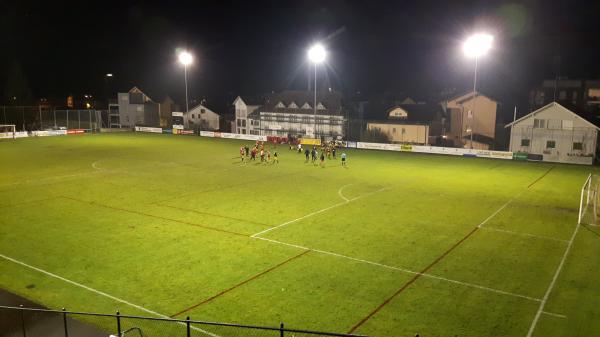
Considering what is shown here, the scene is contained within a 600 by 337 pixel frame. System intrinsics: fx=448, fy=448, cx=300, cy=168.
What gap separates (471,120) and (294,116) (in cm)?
2538

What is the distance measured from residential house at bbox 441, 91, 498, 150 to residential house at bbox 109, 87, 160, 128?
5551cm

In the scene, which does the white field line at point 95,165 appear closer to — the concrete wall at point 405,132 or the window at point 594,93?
the concrete wall at point 405,132

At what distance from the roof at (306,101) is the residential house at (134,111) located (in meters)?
27.3

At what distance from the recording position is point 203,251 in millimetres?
17922

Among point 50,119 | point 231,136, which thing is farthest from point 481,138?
point 50,119

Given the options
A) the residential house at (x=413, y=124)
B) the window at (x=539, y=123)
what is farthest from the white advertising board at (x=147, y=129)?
the window at (x=539, y=123)

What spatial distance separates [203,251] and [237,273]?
278 centimetres

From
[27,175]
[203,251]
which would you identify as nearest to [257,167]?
[27,175]

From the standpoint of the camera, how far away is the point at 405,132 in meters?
59.9

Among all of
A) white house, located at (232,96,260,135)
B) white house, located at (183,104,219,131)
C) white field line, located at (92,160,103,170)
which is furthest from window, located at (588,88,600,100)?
white field line, located at (92,160,103,170)

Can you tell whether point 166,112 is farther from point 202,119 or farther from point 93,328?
point 93,328

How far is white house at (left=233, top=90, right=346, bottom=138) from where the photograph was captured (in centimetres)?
6481

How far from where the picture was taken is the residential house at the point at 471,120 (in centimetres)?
6051

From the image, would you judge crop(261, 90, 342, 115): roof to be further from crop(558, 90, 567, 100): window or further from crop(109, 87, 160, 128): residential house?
crop(558, 90, 567, 100): window
